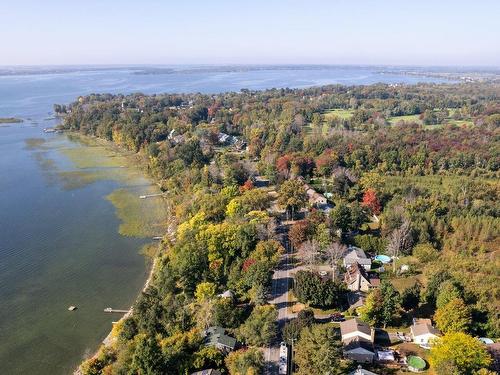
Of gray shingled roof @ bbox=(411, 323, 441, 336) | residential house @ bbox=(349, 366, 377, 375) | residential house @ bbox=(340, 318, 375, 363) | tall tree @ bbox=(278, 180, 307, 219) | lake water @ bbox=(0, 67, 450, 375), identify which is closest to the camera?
residential house @ bbox=(349, 366, 377, 375)

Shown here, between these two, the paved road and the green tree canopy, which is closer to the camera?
the paved road

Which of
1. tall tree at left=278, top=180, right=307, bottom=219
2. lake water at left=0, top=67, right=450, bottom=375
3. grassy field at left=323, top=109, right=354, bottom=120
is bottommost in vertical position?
lake water at left=0, top=67, right=450, bottom=375

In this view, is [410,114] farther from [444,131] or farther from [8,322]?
[8,322]

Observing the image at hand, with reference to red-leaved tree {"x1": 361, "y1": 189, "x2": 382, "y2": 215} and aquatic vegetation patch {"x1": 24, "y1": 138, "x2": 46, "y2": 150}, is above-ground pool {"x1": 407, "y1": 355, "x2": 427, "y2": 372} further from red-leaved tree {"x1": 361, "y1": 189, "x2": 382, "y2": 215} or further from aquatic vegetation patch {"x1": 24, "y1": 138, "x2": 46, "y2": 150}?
aquatic vegetation patch {"x1": 24, "y1": 138, "x2": 46, "y2": 150}

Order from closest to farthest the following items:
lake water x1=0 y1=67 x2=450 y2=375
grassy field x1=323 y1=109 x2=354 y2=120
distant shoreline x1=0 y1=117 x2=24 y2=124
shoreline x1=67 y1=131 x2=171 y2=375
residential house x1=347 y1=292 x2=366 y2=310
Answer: shoreline x1=67 y1=131 x2=171 y2=375 → lake water x1=0 y1=67 x2=450 y2=375 → residential house x1=347 y1=292 x2=366 y2=310 → grassy field x1=323 y1=109 x2=354 y2=120 → distant shoreline x1=0 y1=117 x2=24 y2=124

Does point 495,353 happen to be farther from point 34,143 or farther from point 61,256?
point 34,143

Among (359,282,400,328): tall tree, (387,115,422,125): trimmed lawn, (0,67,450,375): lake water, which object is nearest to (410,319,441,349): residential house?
(359,282,400,328): tall tree

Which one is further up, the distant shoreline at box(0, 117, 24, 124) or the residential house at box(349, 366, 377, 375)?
the distant shoreline at box(0, 117, 24, 124)
